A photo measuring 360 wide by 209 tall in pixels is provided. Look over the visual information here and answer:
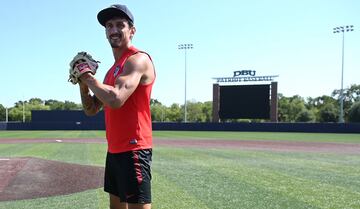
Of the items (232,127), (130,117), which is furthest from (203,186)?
(232,127)

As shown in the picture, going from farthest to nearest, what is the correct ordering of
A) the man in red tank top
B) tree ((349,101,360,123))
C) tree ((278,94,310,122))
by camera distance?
tree ((278,94,310,122)), tree ((349,101,360,123)), the man in red tank top

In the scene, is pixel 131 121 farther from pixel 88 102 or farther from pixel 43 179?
pixel 43 179

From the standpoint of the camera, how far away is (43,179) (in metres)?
8.88

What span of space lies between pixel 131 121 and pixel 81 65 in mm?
501

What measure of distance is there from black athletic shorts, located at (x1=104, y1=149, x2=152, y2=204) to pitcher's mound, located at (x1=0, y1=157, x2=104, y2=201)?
4795 millimetres

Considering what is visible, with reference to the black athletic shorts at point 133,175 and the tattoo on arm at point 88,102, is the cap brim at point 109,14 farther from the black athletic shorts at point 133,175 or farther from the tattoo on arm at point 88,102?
the black athletic shorts at point 133,175

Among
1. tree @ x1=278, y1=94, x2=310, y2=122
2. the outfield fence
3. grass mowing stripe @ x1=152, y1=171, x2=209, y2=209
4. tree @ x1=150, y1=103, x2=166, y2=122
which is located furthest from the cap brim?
tree @ x1=150, y1=103, x2=166, y2=122

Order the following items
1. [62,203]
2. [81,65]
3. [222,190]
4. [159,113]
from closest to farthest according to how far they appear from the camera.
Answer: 1. [81,65]
2. [62,203]
3. [222,190]
4. [159,113]

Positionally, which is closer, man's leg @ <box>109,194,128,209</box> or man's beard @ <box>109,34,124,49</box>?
man's beard @ <box>109,34,124,49</box>

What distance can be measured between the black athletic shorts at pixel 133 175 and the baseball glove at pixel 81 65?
0.62 metres

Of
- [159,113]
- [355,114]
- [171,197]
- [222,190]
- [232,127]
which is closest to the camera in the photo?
[171,197]

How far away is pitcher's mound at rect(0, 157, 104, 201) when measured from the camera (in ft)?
24.4

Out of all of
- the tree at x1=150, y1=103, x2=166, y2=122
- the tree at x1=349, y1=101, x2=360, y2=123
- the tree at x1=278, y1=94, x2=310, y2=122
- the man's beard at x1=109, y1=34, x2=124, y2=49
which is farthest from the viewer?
the tree at x1=150, y1=103, x2=166, y2=122

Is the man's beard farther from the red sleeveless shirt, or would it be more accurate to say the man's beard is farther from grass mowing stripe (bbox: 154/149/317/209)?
grass mowing stripe (bbox: 154/149/317/209)
